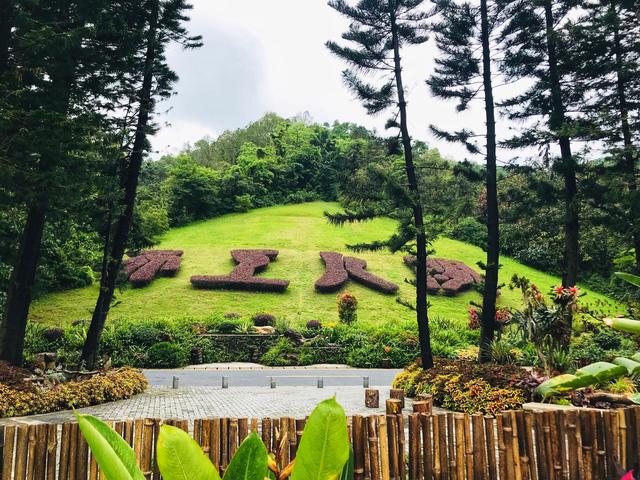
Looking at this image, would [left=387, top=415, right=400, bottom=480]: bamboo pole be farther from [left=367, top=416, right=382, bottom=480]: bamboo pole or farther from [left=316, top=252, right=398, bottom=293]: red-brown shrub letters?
[left=316, top=252, right=398, bottom=293]: red-brown shrub letters

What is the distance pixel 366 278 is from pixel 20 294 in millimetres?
19755

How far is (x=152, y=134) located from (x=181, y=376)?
7.84 meters

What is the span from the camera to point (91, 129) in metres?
11.2

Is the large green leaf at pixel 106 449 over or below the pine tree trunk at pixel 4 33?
below

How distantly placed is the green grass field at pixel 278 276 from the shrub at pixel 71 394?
12.3 m

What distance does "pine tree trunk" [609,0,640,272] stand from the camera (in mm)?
13289

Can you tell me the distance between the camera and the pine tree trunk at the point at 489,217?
12359mm

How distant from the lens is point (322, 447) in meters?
1.19

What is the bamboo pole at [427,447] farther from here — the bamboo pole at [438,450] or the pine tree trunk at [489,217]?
the pine tree trunk at [489,217]

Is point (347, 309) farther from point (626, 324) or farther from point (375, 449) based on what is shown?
point (626, 324)

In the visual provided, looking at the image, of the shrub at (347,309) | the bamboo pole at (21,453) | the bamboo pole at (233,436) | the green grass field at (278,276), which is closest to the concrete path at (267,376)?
the shrub at (347,309)

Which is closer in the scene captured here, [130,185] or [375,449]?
[375,449]

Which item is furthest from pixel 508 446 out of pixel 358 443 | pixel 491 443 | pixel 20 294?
pixel 20 294

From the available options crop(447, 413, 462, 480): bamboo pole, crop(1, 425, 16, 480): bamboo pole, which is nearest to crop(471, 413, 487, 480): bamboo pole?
crop(447, 413, 462, 480): bamboo pole
